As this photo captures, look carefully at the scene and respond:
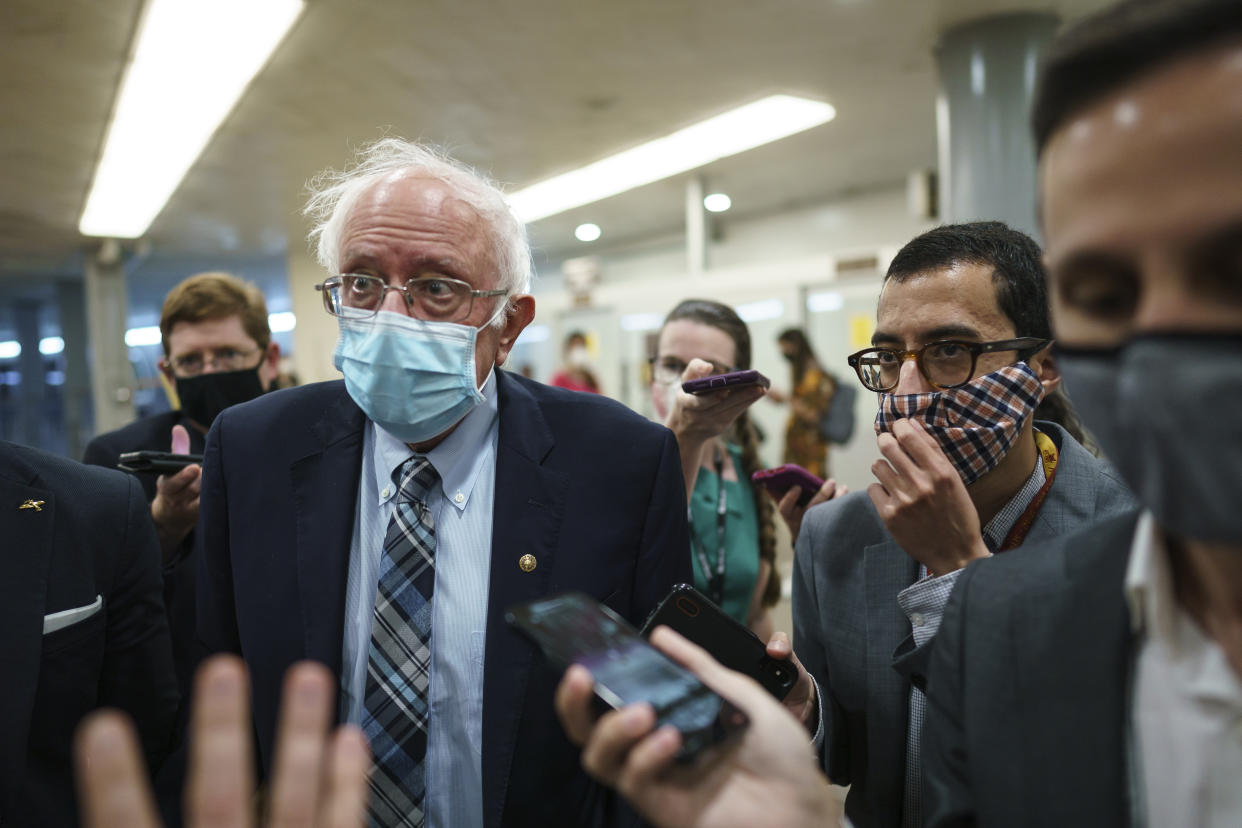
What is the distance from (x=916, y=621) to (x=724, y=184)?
7.01 meters

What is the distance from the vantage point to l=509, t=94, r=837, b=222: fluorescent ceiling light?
19.0 ft

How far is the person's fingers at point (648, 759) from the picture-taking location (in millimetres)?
802

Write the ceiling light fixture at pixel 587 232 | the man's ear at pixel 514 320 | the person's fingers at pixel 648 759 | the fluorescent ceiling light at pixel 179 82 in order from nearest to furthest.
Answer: the person's fingers at pixel 648 759 < the man's ear at pixel 514 320 < the fluorescent ceiling light at pixel 179 82 < the ceiling light fixture at pixel 587 232

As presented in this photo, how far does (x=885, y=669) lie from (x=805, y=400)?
177 inches

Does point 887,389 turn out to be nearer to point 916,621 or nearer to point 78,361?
point 916,621

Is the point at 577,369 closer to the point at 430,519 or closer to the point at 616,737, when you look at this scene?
the point at 430,519

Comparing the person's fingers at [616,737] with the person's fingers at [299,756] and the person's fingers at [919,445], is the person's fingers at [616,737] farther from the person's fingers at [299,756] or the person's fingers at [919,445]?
the person's fingers at [919,445]

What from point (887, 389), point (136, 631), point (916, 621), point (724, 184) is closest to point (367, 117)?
point (724, 184)

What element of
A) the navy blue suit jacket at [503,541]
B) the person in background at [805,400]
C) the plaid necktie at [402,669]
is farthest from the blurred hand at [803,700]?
the person in background at [805,400]

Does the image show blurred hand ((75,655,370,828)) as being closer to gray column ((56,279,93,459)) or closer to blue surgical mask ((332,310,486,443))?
blue surgical mask ((332,310,486,443))

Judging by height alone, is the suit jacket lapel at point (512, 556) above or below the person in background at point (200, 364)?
below

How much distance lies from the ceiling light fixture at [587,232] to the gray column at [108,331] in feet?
20.1

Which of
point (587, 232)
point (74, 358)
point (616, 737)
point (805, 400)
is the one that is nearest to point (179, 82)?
point (805, 400)

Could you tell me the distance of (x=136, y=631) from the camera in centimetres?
175
